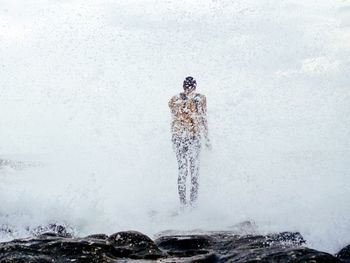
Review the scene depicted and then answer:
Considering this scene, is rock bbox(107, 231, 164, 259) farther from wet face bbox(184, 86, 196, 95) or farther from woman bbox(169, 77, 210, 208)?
wet face bbox(184, 86, 196, 95)

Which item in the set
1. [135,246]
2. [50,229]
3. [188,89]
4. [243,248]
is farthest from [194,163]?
[135,246]

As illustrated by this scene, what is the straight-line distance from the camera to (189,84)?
27.9ft

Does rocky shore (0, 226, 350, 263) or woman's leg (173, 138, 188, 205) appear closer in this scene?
rocky shore (0, 226, 350, 263)

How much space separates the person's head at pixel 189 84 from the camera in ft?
27.9

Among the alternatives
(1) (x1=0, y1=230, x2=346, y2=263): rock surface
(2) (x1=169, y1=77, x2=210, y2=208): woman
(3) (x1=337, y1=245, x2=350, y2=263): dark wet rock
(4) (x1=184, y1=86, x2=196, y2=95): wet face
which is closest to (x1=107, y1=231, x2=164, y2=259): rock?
(1) (x1=0, y1=230, x2=346, y2=263): rock surface

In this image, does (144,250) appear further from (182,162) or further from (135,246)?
(182,162)

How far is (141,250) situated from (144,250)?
0.10 feet

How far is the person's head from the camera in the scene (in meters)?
8.49

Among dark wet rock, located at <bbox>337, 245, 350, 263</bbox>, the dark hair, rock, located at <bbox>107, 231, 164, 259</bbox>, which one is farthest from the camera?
the dark hair

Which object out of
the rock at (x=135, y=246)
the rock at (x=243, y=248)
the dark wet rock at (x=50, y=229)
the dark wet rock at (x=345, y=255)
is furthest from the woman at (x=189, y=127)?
the dark wet rock at (x=345, y=255)

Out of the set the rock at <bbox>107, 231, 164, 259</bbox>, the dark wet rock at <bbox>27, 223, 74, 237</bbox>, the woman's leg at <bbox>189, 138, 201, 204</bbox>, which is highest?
the woman's leg at <bbox>189, 138, 201, 204</bbox>

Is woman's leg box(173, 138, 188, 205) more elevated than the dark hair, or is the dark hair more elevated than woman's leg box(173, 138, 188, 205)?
the dark hair

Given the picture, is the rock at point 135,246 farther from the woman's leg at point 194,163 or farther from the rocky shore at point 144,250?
the woman's leg at point 194,163

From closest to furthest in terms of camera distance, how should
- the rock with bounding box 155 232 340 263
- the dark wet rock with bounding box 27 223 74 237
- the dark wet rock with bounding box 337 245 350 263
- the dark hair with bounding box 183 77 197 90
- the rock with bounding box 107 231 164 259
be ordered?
1. the rock with bounding box 155 232 340 263
2. the rock with bounding box 107 231 164 259
3. the dark wet rock with bounding box 337 245 350 263
4. the dark wet rock with bounding box 27 223 74 237
5. the dark hair with bounding box 183 77 197 90
